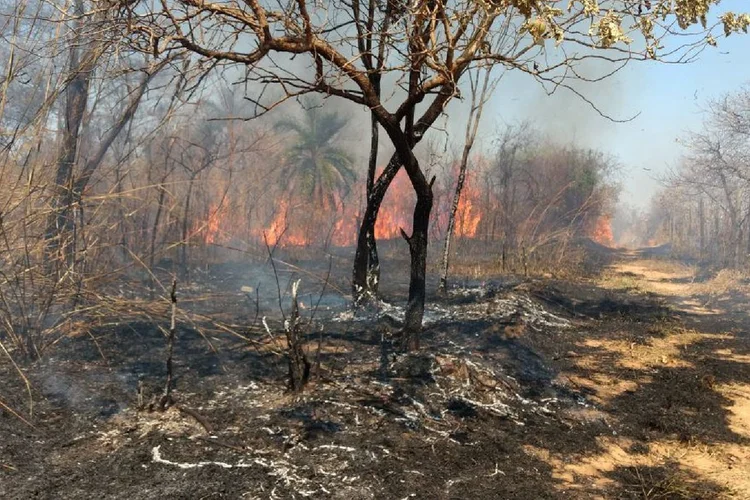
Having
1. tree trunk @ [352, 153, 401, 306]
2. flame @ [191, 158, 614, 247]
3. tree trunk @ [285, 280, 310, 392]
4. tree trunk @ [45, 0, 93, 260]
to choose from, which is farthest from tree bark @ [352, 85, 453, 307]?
flame @ [191, 158, 614, 247]

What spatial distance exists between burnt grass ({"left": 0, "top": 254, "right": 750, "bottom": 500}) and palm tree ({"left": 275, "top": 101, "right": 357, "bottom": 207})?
17.8m

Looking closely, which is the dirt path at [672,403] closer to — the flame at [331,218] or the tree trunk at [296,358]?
the tree trunk at [296,358]

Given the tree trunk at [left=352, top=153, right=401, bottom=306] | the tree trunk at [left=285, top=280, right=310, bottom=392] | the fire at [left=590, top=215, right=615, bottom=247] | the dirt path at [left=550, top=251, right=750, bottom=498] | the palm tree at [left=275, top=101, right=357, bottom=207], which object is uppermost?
the palm tree at [left=275, top=101, right=357, bottom=207]

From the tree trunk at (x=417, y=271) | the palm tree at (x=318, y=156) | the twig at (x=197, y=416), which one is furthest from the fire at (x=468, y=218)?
the twig at (x=197, y=416)

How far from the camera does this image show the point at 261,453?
407 centimetres

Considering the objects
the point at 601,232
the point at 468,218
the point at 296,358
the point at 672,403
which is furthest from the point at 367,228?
the point at 601,232

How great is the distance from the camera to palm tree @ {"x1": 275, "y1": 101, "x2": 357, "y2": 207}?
81.6ft

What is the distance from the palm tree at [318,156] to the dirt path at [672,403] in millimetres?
16702

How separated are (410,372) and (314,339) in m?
1.67

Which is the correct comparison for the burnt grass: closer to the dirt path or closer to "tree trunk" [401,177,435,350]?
the dirt path

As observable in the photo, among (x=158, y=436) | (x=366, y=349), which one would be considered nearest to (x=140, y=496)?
(x=158, y=436)

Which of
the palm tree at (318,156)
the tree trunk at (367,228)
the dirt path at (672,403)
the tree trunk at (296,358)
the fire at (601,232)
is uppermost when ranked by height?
the palm tree at (318,156)

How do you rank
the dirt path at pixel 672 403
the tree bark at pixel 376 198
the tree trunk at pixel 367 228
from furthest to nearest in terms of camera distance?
the tree trunk at pixel 367 228 → the tree bark at pixel 376 198 → the dirt path at pixel 672 403

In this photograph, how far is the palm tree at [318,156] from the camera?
24.9 m
